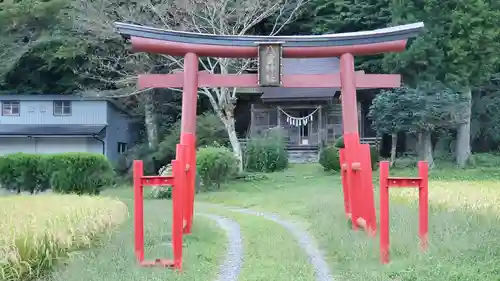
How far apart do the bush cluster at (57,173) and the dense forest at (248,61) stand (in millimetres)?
8244

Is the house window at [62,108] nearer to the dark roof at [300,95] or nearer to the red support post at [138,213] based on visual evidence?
the dark roof at [300,95]

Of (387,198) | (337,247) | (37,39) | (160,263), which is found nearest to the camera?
A: (160,263)

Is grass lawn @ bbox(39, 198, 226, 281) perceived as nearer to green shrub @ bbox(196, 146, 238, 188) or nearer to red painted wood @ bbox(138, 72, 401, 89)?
red painted wood @ bbox(138, 72, 401, 89)

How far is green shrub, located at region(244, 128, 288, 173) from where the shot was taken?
27.5 meters

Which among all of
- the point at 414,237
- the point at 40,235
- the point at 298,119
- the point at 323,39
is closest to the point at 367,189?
the point at 414,237

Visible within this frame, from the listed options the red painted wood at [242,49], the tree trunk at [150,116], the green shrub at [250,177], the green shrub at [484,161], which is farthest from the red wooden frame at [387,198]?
the tree trunk at [150,116]

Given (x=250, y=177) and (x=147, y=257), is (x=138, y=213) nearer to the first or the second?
(x=147, y=257)

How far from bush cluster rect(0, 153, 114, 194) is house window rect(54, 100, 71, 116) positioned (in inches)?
513

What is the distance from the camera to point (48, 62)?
3325 centimetres

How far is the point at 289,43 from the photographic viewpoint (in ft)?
38.7

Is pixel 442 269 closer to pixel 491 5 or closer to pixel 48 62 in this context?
pixel 491 5

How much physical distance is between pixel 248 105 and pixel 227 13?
1105 centimetres

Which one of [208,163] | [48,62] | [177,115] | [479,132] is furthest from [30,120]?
[479,132]

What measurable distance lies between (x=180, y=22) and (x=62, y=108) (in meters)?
10.1
